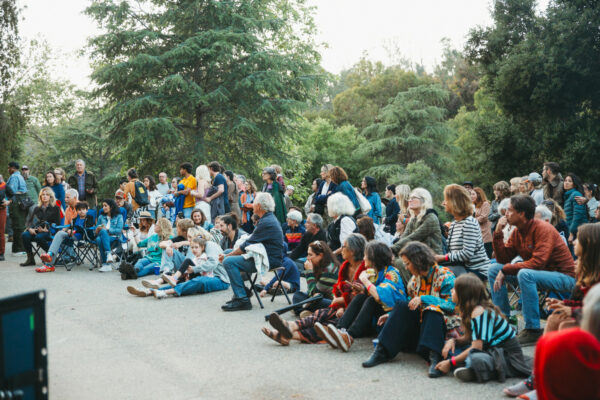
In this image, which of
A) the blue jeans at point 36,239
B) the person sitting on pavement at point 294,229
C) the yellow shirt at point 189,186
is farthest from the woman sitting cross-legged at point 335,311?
the blue jeans at point 36,239

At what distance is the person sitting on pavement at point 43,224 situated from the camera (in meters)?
13.1

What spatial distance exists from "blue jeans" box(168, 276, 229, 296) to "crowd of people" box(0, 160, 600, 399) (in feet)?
0.06

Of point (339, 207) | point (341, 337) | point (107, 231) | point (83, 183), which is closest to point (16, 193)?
point (83, 183)

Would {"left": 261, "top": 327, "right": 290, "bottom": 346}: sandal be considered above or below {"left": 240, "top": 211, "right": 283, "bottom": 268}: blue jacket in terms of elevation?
below

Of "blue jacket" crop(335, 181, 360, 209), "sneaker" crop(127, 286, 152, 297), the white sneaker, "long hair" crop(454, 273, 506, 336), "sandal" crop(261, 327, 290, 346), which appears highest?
"blue jacket" crop(335, 181, 360, 209)

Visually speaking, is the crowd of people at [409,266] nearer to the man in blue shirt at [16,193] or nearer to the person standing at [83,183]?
Result: the person standing at [83,183]

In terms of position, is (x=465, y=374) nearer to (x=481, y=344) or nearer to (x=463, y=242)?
(x=481, y=344)

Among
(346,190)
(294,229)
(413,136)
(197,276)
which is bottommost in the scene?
(197,276)

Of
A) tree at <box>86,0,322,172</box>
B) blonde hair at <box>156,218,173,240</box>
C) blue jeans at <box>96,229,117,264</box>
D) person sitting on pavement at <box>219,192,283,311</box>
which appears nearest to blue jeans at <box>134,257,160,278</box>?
blonde hair at <box>156,218,173,240</box>

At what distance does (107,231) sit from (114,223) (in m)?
0.23

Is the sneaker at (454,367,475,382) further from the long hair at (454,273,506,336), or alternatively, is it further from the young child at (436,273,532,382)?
the long hair at (454,273,506,336)

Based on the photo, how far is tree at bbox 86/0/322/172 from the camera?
23.3 m

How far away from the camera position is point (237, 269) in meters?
8.02

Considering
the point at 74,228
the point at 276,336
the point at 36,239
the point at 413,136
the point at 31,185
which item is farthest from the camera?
the point at 413,136
